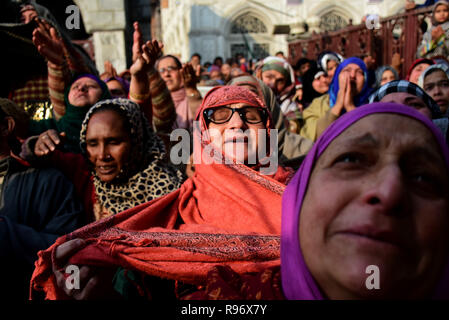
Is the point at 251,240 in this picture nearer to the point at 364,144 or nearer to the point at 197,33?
the point at 364,144

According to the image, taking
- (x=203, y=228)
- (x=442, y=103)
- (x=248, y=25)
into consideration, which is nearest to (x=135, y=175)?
(x=203, y=228)

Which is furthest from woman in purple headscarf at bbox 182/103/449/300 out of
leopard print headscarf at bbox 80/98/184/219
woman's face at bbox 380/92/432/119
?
woman's face at bbox 380/92/432/119

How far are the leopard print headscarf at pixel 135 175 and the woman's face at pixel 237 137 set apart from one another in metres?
0.47

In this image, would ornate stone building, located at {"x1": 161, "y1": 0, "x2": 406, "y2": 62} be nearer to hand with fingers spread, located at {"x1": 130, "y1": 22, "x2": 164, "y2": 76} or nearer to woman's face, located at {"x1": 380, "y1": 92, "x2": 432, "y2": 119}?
hand with fingers spread, located at {"x1": 130, "y1": 22, "x2": 164, "y2": 76}

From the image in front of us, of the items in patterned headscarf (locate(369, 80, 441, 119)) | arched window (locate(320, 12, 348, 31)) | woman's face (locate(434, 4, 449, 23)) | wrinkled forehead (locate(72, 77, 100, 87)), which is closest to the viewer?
patterned headscarf (locate(369, 80, 441, 119))

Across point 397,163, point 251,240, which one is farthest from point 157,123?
point 397,163

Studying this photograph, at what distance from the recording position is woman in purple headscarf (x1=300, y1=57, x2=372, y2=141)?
3178mm

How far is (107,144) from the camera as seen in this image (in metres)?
2.17

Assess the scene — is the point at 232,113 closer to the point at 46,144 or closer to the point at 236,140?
the point at 236,140

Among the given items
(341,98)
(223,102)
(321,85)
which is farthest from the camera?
(321,85)

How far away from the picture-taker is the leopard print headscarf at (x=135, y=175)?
2170 millimetres

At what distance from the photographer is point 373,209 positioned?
85 cm

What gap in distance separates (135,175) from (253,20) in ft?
73.5

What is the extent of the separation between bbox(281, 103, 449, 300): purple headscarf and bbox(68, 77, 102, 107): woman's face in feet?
7.73
